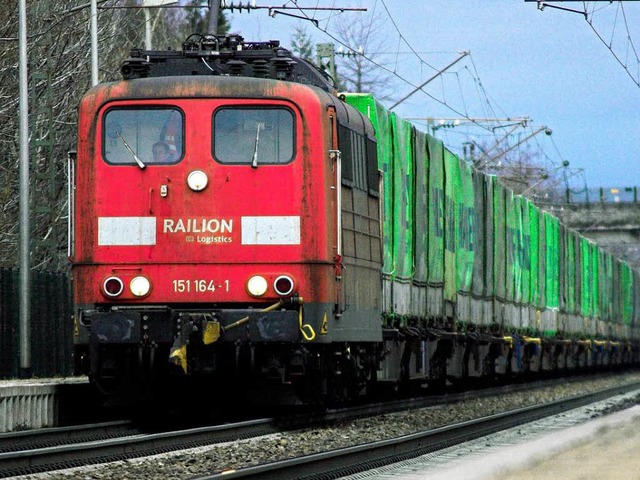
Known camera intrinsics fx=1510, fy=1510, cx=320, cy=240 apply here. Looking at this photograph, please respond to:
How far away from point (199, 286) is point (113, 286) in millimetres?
804

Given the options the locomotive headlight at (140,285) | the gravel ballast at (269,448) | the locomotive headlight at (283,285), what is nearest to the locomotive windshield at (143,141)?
the locomotive headlight at (140,285)

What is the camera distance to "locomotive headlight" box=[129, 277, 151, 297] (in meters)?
14.2

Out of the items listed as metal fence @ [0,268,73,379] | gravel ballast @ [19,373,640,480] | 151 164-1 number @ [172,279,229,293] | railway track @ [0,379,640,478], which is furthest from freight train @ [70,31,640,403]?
metal fence @ [0,268,73,379]

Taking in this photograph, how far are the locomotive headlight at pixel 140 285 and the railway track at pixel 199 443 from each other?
1314 mm

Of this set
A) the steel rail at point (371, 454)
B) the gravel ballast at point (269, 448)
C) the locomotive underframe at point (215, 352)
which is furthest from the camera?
the locomotive underframe at point (215, 352)

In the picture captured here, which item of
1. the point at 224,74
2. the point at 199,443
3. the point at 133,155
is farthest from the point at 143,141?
the point at 199,443

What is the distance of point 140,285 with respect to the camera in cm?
1418

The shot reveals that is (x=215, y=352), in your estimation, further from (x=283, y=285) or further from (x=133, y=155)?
(x=133, y=155)

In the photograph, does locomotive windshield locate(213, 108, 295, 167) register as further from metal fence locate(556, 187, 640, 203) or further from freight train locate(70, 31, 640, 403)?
metal fence locate(556, 187, 640, 203)

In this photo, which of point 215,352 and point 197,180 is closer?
point 215,352

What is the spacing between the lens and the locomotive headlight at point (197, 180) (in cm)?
1441

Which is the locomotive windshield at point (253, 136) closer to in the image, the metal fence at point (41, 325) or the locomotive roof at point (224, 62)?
the locomotive roof at point (224, 62)

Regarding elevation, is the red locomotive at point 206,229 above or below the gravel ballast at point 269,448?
above

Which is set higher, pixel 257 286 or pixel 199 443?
pixel 257 286
